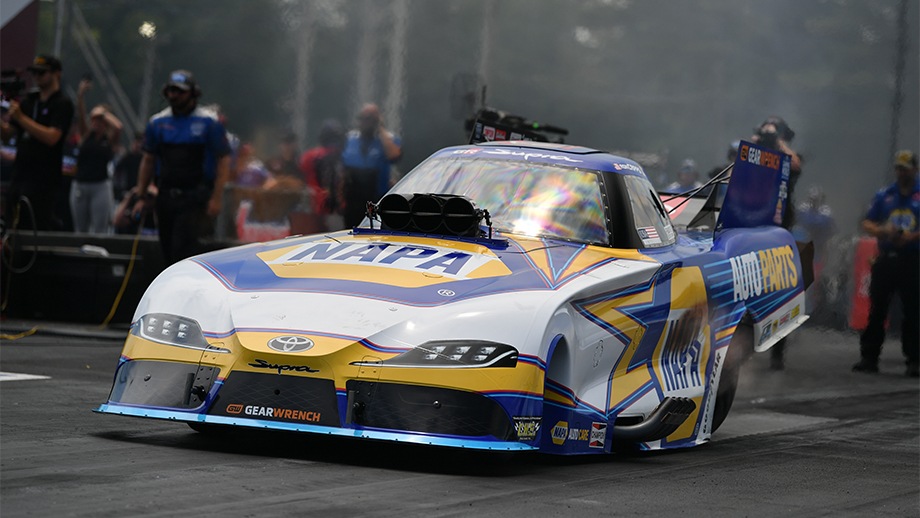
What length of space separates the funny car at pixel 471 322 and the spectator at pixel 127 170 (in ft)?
42.1

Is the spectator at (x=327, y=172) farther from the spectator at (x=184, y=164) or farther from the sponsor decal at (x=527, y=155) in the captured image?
the sponsor decal at (x=527, y=155)

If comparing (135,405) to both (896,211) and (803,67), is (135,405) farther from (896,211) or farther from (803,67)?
(803,67)

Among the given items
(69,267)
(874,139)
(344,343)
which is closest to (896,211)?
(874,139)

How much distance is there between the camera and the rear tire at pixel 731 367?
8.32m

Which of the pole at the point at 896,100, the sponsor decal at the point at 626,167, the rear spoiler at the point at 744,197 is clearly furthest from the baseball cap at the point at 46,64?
the pole at the point at 896,100

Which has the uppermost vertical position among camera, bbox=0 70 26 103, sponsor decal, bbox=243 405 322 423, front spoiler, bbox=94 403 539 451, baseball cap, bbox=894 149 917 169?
camera, bbox=0 70 26 103

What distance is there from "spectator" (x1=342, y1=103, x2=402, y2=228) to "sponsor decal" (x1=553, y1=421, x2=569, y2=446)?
8.63 meters

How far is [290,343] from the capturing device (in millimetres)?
Result: 5934

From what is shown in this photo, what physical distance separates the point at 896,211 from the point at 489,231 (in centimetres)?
875

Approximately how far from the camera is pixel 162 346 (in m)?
6.15

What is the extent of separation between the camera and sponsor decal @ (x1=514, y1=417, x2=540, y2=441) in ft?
19.4

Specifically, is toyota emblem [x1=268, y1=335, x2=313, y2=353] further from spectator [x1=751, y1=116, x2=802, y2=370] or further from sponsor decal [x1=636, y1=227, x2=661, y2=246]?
spectator [x1=751, y1=116, x2=802, y2=370]

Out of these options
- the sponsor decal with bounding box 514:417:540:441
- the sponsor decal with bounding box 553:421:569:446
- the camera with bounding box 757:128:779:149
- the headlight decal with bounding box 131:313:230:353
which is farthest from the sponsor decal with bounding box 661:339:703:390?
the camera with bounding box 757:128:779:149

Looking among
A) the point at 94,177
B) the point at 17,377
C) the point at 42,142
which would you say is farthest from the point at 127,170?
the point at 17,377
